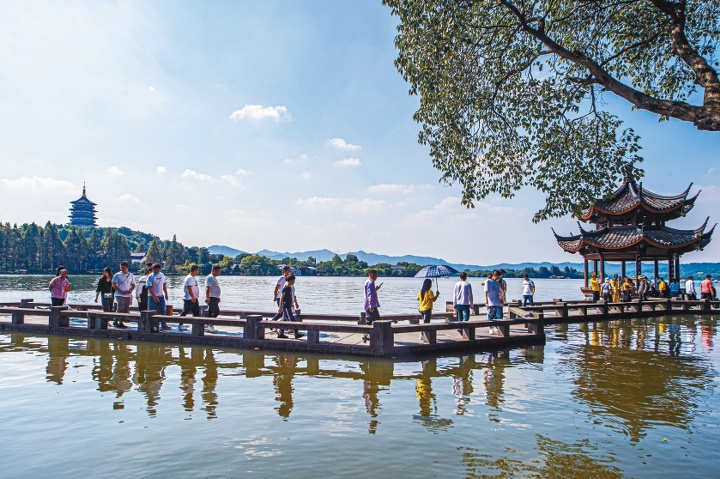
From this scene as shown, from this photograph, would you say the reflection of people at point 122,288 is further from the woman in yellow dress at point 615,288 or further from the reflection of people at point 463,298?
the woman in yellow dress at point 615,288

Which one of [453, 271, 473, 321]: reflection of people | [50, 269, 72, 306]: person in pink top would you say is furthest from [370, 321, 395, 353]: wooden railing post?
[50, 269, 72, 306]: person in pink top

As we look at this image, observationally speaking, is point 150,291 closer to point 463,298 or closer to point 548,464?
point 463,298

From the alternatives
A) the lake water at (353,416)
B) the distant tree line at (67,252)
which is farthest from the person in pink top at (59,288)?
the distant tree line at (67,252)

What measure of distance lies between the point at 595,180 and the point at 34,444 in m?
11.3

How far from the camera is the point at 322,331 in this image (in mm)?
14211

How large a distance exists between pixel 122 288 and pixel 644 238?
27.5m

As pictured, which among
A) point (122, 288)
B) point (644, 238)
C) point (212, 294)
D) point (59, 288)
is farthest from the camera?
point (644, 238)

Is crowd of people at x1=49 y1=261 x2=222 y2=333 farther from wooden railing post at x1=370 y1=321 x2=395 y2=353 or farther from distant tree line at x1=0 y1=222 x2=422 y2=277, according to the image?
distant tree line at x1=0 y1=222 x2=422 y2=277

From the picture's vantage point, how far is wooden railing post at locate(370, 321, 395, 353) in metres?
12.5

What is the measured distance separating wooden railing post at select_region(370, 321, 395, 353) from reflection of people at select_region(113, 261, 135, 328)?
8.36 metres

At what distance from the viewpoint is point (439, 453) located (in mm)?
6234

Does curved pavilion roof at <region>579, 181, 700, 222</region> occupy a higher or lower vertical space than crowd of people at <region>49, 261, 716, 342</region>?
higher

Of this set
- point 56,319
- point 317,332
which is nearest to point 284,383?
point 317,332

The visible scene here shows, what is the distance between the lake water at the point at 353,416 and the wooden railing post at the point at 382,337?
0.62 m
